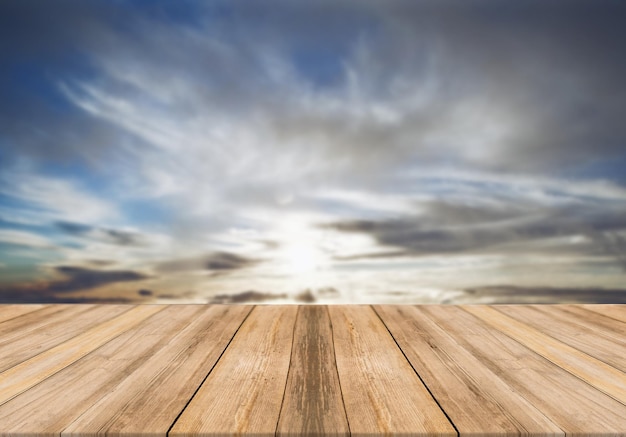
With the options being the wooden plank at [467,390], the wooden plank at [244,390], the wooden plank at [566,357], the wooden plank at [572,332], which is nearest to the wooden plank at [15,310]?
the wooden plank at [244,390]

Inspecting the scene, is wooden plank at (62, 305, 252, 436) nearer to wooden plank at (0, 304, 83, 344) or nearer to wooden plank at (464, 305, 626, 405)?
wooden plank at (0, 304, 83, 344)

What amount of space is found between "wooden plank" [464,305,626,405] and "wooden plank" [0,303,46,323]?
7.82ft

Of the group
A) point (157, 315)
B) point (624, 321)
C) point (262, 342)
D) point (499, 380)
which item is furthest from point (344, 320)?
point (624, 321)

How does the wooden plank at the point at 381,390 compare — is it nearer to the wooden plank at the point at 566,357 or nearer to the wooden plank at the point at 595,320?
the wooden plank at the point at 566,357

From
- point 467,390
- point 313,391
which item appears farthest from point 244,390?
point 467,390

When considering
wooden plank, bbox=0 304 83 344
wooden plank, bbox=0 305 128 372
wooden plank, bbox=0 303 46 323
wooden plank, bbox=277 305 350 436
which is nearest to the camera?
wooden plank, bbox=277 305 350 436

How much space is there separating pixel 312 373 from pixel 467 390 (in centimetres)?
46

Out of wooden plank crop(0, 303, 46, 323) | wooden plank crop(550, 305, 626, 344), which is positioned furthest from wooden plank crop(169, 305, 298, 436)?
wooden plank crop(550, 305, 626, 344)

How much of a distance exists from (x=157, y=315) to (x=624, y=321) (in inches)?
92.7

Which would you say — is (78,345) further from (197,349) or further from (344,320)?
(344,320)

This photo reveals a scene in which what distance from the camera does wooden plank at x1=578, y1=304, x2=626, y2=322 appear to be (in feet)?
6.93

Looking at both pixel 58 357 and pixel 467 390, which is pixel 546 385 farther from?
pixel 58 357

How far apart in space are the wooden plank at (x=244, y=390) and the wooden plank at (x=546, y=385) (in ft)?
2.30

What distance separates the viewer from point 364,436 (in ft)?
3.04
